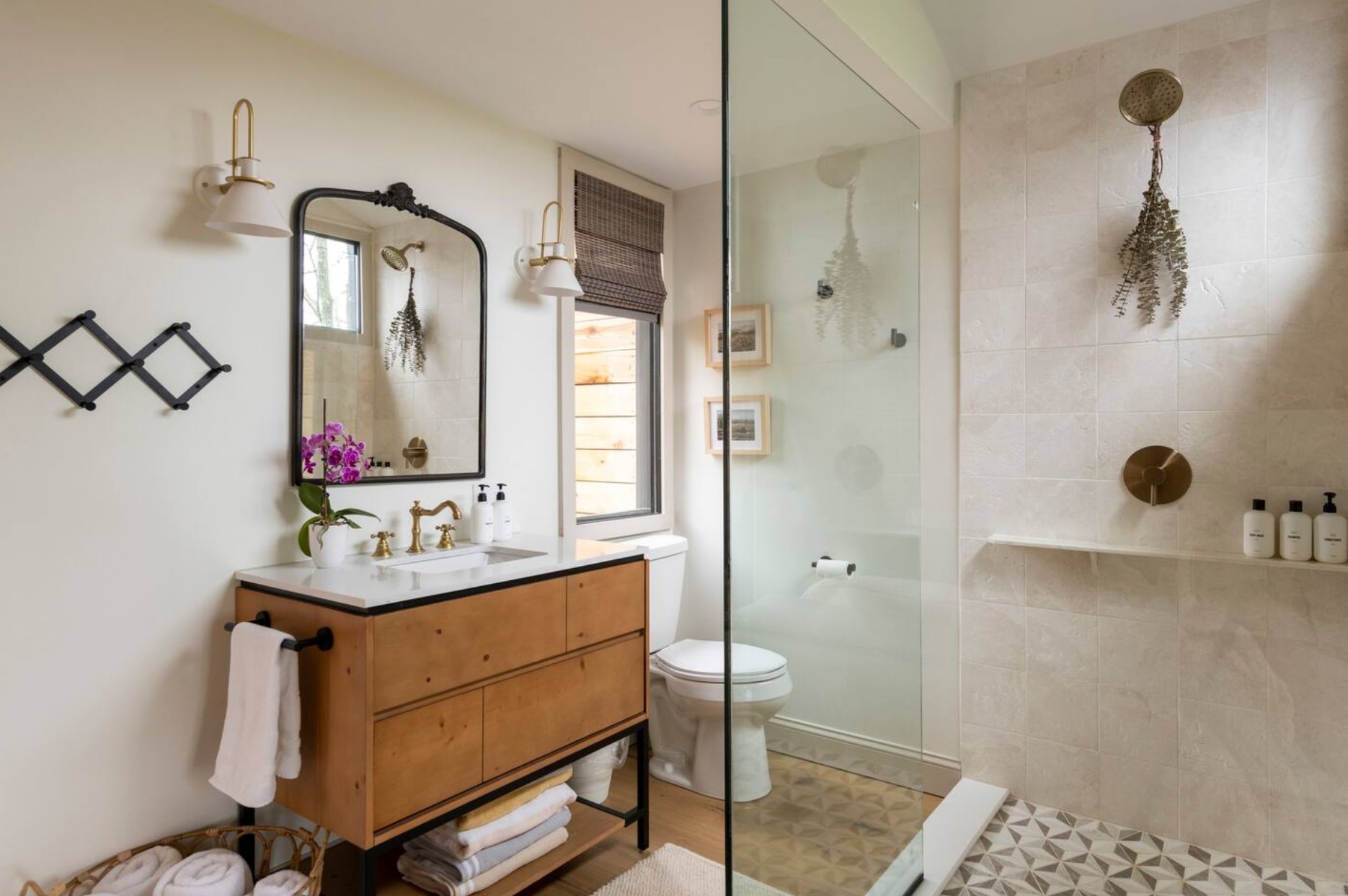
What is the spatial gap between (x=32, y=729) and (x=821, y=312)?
6.18ft

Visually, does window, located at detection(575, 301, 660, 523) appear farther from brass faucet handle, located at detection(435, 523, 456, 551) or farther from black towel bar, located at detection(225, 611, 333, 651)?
black towel bar, located at detection(225, 611, 333, 651)

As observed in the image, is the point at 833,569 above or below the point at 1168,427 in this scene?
below

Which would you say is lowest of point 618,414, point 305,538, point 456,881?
point 456,881

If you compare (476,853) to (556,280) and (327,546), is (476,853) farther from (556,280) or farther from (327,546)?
(556,280)

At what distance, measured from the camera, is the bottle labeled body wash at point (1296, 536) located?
189 cm

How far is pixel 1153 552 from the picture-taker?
211 centimetres

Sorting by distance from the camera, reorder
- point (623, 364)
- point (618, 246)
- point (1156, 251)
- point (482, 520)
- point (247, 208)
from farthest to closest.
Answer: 1. point (623, 364)
2. point (618, 246)
3. point (482, 520)
4. point (1156, 251)
5. point (247, 208)

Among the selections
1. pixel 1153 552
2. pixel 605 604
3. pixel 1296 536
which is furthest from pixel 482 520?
pixel 1296 536

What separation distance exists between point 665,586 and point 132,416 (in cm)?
178

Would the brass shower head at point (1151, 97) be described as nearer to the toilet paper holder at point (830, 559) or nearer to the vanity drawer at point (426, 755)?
the toilet paper holder at point (830, 559)

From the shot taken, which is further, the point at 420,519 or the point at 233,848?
the point at 420,519

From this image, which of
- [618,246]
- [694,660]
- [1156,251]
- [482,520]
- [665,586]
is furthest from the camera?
[618,246]

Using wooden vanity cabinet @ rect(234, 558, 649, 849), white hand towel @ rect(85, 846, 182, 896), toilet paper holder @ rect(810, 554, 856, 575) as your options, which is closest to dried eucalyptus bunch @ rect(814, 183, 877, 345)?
toilet paper holder @ rect(810, 554, 856, 575)

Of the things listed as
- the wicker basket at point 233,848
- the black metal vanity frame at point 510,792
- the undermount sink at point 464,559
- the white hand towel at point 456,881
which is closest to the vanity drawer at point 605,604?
the undermount sink at point 464,559
